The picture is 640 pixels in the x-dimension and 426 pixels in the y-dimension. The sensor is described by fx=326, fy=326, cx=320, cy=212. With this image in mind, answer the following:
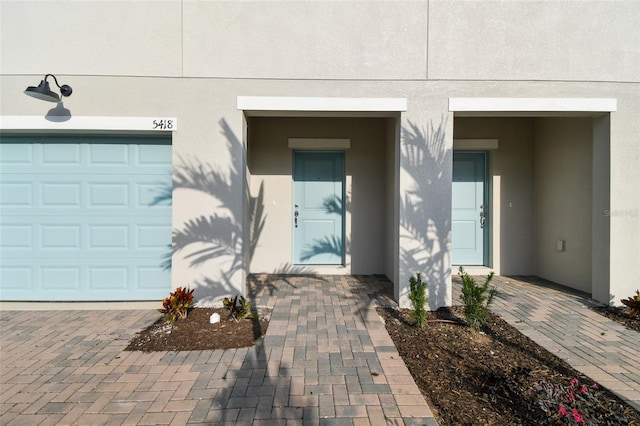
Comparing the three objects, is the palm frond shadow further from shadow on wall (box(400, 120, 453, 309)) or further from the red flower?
the red flower

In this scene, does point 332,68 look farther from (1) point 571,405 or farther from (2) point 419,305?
(1) point 571,405

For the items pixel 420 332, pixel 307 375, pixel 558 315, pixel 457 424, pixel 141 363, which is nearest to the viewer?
pixel 457 424

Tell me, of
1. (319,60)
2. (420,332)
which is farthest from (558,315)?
(319,60)

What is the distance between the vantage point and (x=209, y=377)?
9.51 ft

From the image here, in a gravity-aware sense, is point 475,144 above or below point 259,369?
above

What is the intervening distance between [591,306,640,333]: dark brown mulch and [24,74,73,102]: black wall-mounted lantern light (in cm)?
791

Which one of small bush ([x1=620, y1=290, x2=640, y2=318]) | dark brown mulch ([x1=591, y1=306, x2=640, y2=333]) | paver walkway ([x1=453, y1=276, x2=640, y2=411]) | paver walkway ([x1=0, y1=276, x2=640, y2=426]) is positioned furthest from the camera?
small bush ([x1=620, y1=290, x2=640, y2=318])

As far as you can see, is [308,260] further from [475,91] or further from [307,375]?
[475,91]

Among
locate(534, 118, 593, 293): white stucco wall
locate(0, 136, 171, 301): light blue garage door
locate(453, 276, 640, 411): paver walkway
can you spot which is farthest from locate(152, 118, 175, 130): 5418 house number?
locate(534, 118, 593, 293): white stucco wall

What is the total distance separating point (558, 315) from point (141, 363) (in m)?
5.06

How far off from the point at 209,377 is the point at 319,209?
4125mm

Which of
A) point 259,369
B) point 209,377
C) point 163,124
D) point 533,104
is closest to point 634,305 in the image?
point 533,104

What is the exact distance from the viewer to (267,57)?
4652 mm

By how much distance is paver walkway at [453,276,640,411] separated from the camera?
2.92 m
